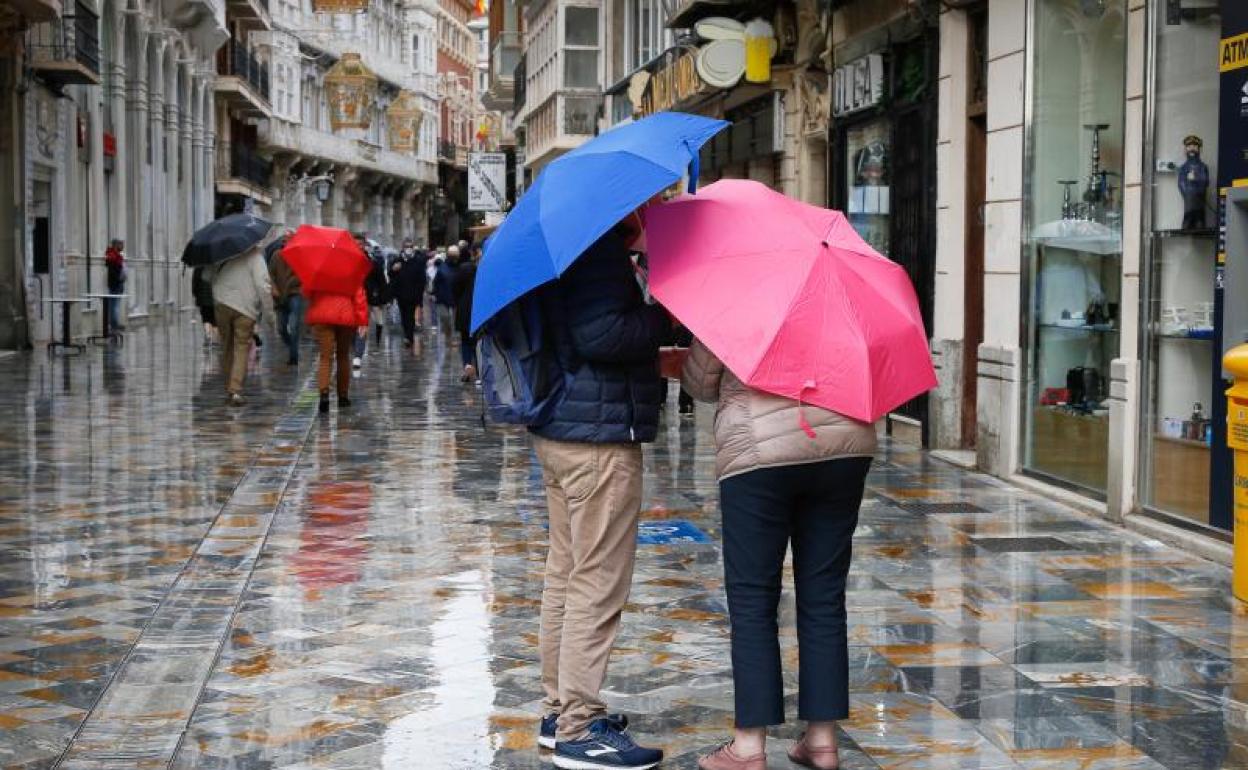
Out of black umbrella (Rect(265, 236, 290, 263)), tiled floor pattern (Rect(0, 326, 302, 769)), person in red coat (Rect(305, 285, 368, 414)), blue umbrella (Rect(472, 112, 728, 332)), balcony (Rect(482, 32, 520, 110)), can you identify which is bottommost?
tiled floor pattern (Rect(0, 326, 302, 769))

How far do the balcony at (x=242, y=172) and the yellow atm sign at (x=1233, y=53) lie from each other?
49054mm

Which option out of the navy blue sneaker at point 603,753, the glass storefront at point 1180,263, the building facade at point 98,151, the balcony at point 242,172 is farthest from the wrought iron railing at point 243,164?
the navy blue sneaker at point 603,753

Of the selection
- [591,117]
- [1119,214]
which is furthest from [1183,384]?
[591,117]

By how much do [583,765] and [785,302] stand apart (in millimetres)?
1477

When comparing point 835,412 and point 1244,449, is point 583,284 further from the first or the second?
point 1244,449

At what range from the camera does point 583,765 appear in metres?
5.38

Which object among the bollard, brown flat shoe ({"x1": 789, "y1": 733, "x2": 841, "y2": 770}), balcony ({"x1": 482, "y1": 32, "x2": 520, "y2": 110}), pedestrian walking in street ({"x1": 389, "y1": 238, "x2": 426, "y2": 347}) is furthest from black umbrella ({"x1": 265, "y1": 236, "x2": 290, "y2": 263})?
balcony ({"x1": 482, "y1": 32, "x2": 520, "y2": 110})

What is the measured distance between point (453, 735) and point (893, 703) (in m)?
1.50

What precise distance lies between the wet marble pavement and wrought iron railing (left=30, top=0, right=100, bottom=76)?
17.8 metres

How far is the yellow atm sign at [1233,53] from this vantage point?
908cm

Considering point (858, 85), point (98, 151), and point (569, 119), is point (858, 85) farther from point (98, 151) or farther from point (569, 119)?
point (569, 119)

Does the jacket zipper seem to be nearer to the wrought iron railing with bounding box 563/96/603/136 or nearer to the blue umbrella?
the blue umbrella

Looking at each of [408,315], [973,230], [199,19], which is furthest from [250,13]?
[973,230]

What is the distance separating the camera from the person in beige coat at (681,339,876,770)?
16.8 ft
